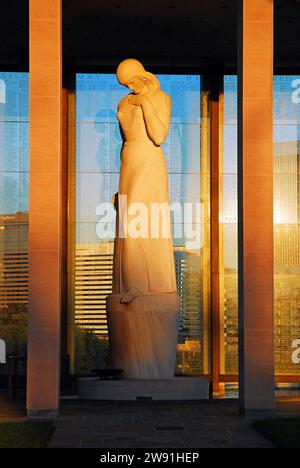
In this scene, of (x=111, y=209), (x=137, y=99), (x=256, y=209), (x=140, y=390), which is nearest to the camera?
(x=256, y=209)

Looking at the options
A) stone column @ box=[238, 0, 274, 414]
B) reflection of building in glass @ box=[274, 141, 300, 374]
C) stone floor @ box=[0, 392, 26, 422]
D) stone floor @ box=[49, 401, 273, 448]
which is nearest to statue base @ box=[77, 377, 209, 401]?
stone floor @ box=[49, 401, 273, 448]

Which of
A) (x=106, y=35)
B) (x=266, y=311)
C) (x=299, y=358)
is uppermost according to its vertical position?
(x=106, y=35)

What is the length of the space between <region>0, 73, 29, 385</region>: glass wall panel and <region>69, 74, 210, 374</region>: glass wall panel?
1.11m

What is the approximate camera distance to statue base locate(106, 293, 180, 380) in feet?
49.0

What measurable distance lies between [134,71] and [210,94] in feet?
15.2

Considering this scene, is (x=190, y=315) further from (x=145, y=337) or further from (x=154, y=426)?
(x=154, y=426)

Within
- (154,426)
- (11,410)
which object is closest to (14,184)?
(11,410)

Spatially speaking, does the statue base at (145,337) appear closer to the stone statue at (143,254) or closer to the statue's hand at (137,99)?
the stone statue at (143,254)

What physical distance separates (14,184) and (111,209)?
218 cm

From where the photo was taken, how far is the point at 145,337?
14922mm

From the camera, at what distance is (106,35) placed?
18281 millimetres

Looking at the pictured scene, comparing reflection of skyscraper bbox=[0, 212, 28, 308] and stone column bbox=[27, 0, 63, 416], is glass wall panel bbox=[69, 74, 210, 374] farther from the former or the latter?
stone column bbox=[27, 0, 63, 416]
